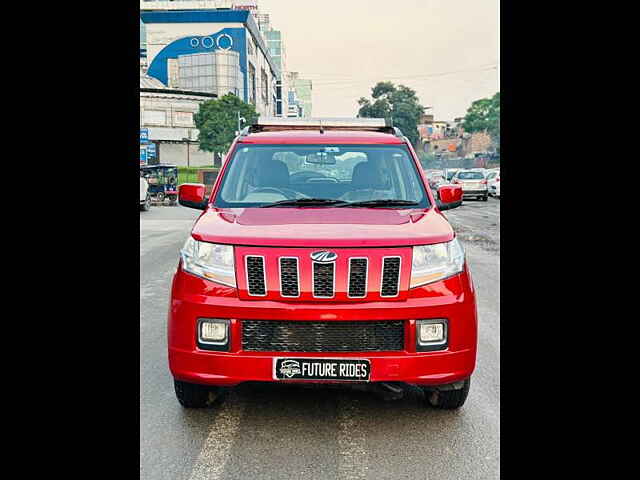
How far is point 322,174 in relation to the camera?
5.46 metres

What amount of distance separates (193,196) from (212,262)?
139 centimetres

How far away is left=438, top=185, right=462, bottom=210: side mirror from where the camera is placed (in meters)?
5.51

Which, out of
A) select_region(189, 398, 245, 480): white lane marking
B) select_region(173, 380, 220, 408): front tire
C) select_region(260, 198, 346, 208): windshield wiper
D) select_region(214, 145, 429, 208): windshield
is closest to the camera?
select_region(189, 398, 245, 480): white lane marking

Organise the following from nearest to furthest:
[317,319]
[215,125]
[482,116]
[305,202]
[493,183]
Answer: [317,319] → [305,202] → [493,183] → [215,125] → [482,116]

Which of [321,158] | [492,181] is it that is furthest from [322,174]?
[492,181]

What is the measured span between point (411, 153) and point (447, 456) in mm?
2513

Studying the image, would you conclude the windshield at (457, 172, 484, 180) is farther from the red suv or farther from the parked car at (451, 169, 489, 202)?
the red suv

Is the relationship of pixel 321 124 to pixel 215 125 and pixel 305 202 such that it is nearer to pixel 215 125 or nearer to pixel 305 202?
pixel 305 202

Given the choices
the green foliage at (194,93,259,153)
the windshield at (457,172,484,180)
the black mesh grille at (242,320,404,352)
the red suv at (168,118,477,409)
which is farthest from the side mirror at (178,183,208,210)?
the green foliage at (194,93,259,153)

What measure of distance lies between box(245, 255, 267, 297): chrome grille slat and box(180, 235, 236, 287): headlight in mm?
92

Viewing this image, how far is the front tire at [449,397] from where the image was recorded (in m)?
4.34

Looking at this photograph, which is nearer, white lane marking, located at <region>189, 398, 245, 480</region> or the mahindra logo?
white lane marking, located at <region>189, 398, 245, 480</region>

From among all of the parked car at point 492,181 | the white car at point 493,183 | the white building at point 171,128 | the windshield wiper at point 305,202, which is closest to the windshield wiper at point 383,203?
the windshield wiper at point 305,202
